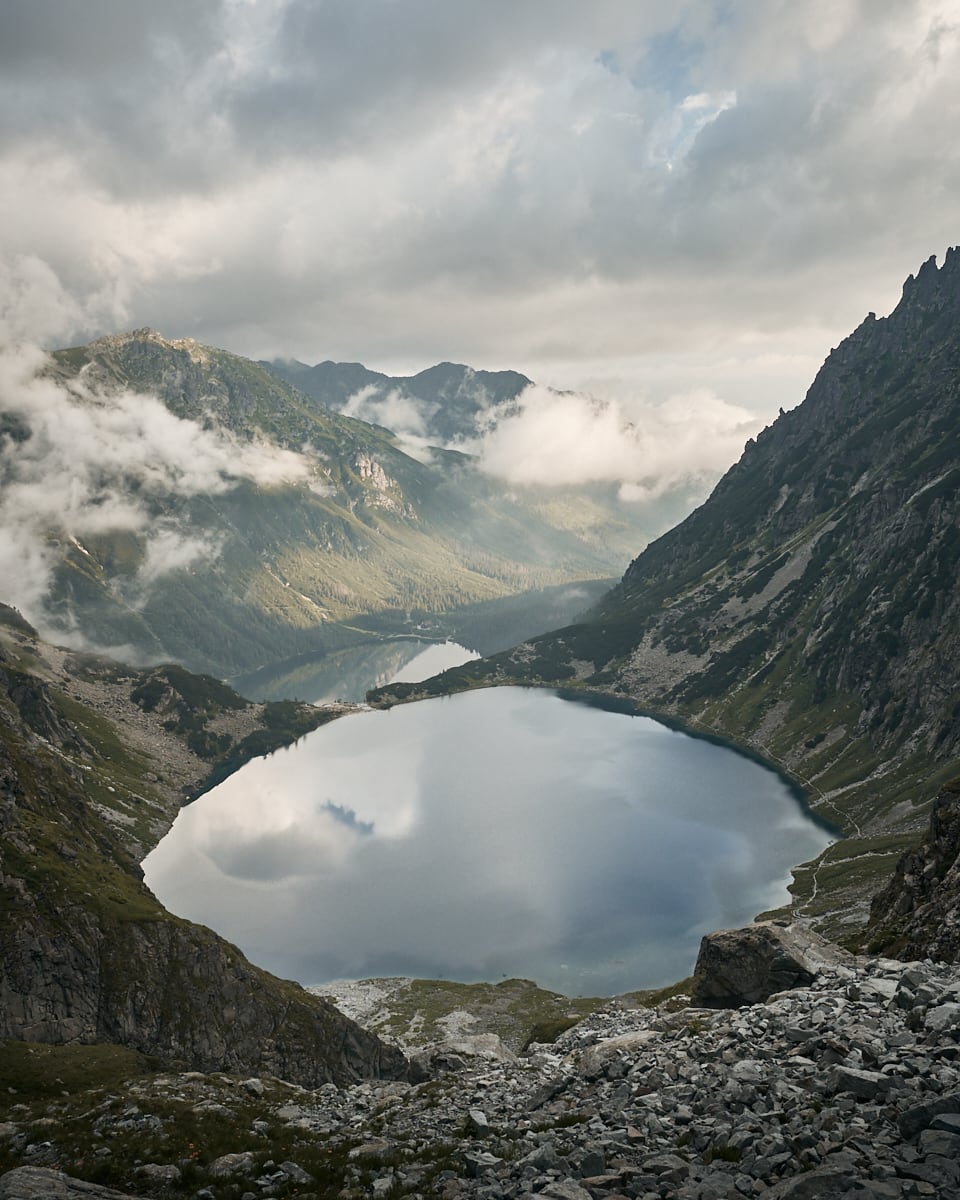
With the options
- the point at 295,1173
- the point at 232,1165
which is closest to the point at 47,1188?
the point at 232,1165

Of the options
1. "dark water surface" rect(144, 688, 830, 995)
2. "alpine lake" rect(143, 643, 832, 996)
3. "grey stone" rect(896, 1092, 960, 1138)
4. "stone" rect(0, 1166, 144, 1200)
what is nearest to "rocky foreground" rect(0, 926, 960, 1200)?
"grey stone" rect(896, 1092, 960, 1138)

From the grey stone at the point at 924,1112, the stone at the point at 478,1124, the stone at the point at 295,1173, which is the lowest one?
the stone at the point at 295,1173

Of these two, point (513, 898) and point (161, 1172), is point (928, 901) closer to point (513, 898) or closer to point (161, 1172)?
point (161, 1172)

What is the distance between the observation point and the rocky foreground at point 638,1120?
1956cm

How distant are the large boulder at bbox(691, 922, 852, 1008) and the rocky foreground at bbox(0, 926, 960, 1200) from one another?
16 cm

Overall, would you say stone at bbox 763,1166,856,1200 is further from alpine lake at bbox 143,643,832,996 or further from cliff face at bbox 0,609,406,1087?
alpine lake at bbox 143,643,832,996

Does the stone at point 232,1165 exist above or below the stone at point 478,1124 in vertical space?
below

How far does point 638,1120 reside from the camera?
2555 centimetres

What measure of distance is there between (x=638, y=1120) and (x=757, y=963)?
24.2 metres

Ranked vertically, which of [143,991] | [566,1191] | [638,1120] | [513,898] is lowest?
[566,1191]

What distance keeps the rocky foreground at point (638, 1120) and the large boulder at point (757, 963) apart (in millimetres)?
161

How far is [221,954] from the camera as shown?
293 feet

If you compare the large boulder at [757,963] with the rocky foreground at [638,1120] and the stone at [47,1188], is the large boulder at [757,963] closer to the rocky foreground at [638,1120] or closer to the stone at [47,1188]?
the rocky foreground at [638,1120]

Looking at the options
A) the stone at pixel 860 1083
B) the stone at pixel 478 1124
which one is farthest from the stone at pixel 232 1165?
the stone at pixel 860 1083
